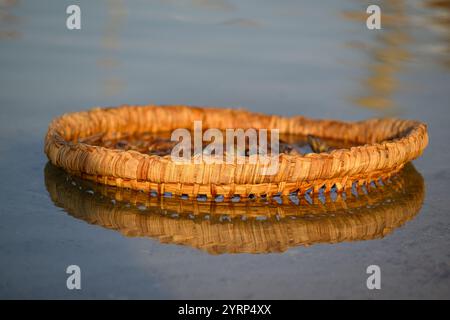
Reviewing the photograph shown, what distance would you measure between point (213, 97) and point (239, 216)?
1584 millimetres

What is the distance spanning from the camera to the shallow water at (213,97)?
208 cm

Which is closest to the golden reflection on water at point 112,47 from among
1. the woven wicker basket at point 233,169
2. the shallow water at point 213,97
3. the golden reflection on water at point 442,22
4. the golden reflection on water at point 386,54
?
the shallow water at point 213,97

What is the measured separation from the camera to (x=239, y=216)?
98.1 inches

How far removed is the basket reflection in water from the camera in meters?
2.34

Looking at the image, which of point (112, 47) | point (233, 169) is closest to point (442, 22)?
point (112, 47)

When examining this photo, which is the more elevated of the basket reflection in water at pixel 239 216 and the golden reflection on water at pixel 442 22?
the golden reflection on water at pixel 442 22

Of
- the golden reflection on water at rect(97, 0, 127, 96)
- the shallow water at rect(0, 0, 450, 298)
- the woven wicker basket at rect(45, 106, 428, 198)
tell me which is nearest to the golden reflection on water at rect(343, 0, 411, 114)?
the shallow water at rect(0, 0, 450, 298)

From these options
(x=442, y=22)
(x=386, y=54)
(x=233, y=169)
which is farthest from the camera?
(x=442, y=22)

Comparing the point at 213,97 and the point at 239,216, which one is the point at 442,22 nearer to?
the point at 213,97

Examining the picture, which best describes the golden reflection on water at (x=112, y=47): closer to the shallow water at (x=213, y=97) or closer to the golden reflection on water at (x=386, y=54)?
the shallow water at (x=213, y=97)

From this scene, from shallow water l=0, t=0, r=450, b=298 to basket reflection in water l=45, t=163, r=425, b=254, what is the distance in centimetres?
2

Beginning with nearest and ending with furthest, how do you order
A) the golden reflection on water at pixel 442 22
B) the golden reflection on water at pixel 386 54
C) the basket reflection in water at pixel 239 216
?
the basket reflection in water at pixel 239 216
the golden reflection on water at pixel 386 54
the golden reflection on water at pixel 442 22

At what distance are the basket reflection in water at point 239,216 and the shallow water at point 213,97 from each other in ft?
0.07
